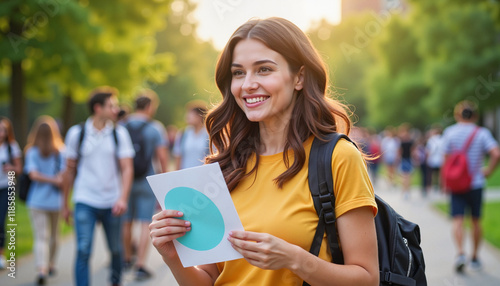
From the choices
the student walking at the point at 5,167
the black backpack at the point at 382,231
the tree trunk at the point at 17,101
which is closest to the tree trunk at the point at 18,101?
the tree trunk at the point at 17,101

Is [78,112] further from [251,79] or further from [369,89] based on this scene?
[251,79]

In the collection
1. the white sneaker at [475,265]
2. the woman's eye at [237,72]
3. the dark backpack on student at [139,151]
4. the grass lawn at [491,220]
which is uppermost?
the dark backpack on student at [139,151]

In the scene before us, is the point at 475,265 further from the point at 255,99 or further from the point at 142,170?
the point at 255,99

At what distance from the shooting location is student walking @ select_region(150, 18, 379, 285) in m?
1.96

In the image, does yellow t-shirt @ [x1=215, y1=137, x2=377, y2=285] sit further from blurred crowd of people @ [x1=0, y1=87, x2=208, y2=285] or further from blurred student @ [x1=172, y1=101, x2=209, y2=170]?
blurred student @ [x1=172, y1=101, x2=209, y2=170]

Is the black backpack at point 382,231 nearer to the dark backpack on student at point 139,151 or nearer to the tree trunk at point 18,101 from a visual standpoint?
the dark backpack on student at point 139,151

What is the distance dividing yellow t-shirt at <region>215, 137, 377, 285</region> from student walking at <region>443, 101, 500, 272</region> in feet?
18.1

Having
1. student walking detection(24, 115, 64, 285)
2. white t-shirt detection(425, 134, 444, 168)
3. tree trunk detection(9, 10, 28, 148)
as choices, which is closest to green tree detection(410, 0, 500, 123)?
white t-shirt detection(425, 134, 444, 168)

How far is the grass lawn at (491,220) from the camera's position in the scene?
9045 millimetres

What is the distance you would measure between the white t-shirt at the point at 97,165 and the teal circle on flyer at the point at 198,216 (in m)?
3.60

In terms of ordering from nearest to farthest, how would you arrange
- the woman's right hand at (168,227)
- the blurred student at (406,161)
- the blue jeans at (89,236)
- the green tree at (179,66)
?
the woman's right hand at (168,227) < the blue jeans at (89,236) < the blurred student at (406,161) < the green tree at (179,66)

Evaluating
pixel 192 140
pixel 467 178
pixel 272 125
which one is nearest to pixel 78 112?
pixel 192 140

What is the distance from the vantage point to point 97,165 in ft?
18.4

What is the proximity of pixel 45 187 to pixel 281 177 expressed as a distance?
5528 millimetres
